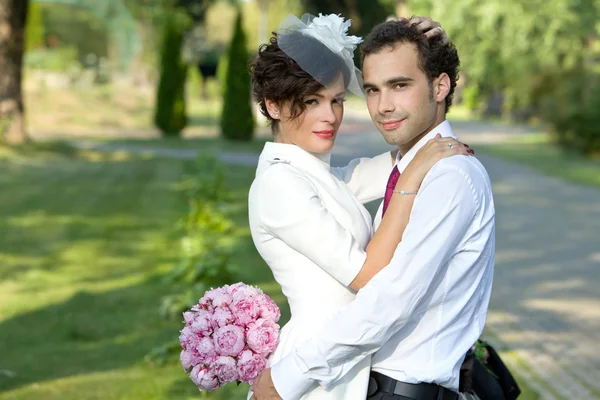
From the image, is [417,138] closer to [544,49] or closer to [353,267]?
[353,267]

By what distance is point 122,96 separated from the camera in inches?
1823

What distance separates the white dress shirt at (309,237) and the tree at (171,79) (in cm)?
2683

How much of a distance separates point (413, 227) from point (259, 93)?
0.80 m

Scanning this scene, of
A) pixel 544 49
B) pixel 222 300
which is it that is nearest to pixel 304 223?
pixel 222 300

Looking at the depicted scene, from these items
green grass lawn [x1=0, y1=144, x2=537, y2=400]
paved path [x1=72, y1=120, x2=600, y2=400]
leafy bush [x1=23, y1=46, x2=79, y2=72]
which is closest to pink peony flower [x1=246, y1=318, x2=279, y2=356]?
green grass lawn [x1=0, y1=144, x2=537, y2=400]

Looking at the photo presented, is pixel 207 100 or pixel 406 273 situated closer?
pixel 406 273

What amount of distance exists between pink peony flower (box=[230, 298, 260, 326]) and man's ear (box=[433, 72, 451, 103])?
88 centimetres

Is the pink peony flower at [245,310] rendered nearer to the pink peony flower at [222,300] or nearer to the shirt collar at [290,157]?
the pink peony flower at [222,300]

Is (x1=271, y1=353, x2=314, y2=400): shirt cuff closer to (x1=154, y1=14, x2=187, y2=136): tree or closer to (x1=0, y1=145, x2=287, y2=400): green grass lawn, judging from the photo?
(x1=0, y1=145, x2=287, y2=400): green grass lawn

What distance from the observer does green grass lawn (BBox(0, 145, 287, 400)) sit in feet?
21.6

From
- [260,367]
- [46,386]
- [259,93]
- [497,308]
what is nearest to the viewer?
[260,367]

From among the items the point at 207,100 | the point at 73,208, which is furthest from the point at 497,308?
the point at 207,100

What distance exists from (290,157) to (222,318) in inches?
22.1

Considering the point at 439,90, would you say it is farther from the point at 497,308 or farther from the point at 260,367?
the point at 497,308
